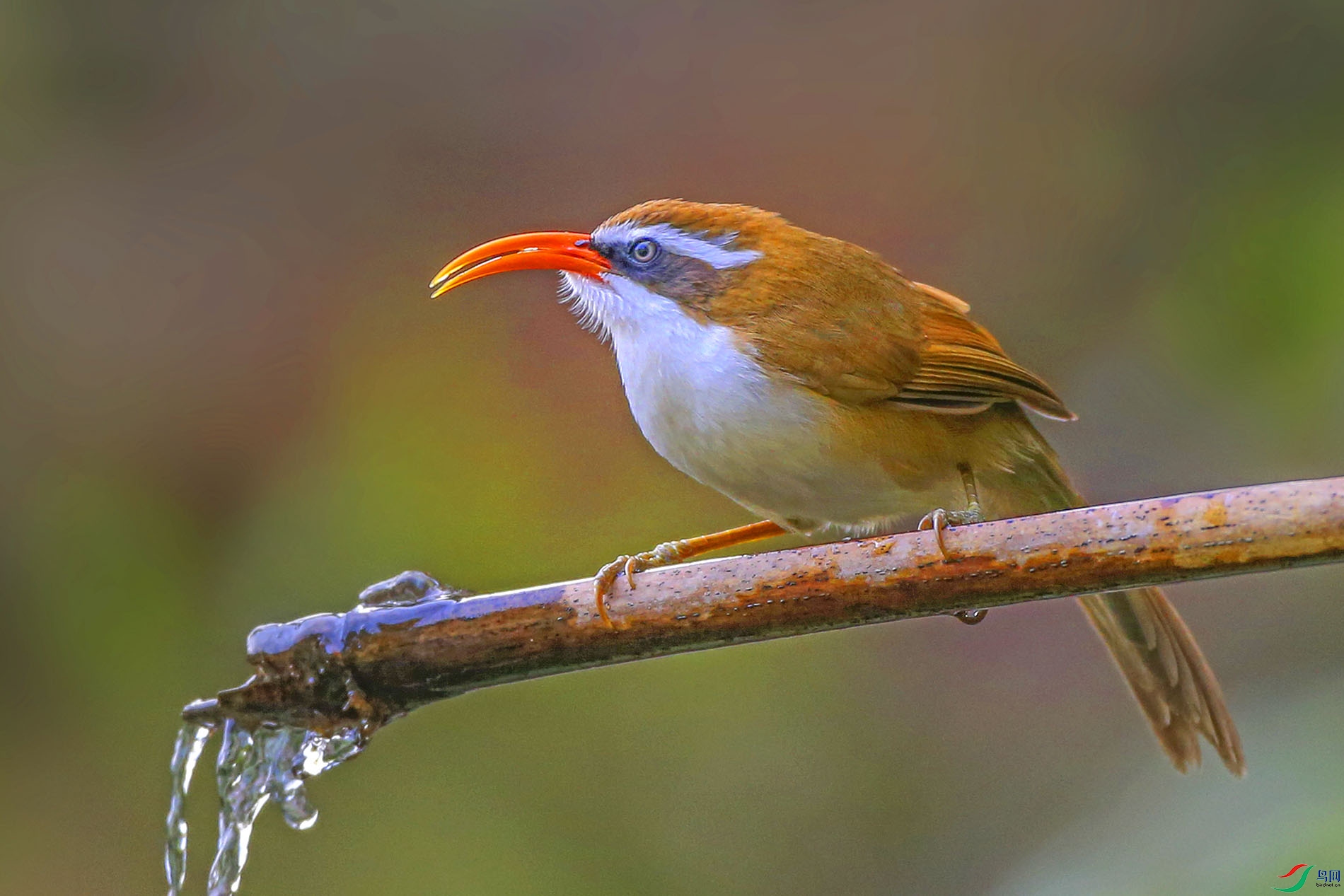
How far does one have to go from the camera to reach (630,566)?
2.91 metres

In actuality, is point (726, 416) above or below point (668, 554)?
above

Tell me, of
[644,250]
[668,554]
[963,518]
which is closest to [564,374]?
[644,250]

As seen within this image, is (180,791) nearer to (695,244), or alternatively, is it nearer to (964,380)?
(695,244)

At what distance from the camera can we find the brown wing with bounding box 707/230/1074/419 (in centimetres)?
300

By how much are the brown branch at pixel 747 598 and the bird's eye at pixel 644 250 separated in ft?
3.10

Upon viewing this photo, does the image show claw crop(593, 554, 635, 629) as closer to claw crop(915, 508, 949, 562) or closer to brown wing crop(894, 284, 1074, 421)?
claw crop(915, 508, 949, 562)


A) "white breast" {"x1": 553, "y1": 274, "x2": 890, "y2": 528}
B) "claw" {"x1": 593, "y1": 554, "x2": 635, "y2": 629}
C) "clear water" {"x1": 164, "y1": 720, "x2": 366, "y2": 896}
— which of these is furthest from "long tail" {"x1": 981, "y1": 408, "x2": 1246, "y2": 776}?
"clear water" {"x1": 164, "y1": 720, "x2": 366, "y2": 896}

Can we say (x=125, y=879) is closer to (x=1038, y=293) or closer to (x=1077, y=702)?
(x=1077, y=702)

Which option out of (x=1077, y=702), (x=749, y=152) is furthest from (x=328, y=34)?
(x=1077, y=702)

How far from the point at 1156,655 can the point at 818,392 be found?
121 cm

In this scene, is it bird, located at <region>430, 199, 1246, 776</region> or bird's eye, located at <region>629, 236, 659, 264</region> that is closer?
bird, located at <region>430, 199, 1246, 776</region>

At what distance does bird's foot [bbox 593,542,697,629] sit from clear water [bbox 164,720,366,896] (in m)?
0.66

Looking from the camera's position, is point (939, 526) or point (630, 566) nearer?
point (939, 526)

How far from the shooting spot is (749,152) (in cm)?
589
